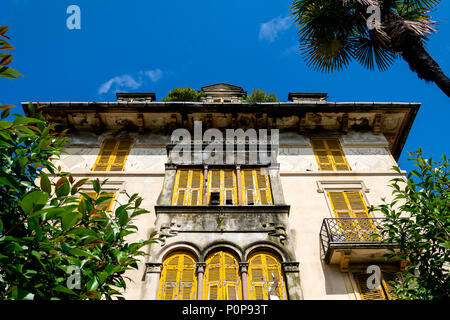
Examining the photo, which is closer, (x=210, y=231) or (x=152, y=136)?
(x=210, y=231)

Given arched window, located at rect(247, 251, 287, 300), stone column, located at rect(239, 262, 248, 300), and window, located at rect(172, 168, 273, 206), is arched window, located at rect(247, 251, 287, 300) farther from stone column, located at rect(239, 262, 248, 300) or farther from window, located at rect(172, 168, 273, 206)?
window, located at rect(172, 168, 273, 206)

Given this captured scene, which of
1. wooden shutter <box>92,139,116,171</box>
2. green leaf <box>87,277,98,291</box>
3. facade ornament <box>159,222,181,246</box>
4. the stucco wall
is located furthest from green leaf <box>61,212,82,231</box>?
wooden shutter <box>92,139,116,171</box>

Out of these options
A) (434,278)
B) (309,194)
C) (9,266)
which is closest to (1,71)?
(9,266)

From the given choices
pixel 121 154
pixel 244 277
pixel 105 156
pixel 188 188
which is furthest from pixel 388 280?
pixel 105 156

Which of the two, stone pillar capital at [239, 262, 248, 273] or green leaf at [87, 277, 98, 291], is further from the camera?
stone pillar capital at [239, 262, 248, 273]

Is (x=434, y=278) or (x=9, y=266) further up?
(x=434, y=278)

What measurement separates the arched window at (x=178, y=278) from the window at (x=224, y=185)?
205 centimetres

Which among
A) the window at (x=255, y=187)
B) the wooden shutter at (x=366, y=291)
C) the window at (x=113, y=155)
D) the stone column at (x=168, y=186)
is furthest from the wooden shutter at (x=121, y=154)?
the wooden shutter at (x=366, y=291)

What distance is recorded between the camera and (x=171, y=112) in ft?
42.5

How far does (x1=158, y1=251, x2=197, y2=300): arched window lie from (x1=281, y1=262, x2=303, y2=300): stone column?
7.32 feet

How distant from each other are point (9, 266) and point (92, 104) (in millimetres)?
10640

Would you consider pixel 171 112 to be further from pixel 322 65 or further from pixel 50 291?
pixel 50 291

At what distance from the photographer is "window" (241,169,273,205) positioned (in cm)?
1020

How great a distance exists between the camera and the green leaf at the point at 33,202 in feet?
8.66
